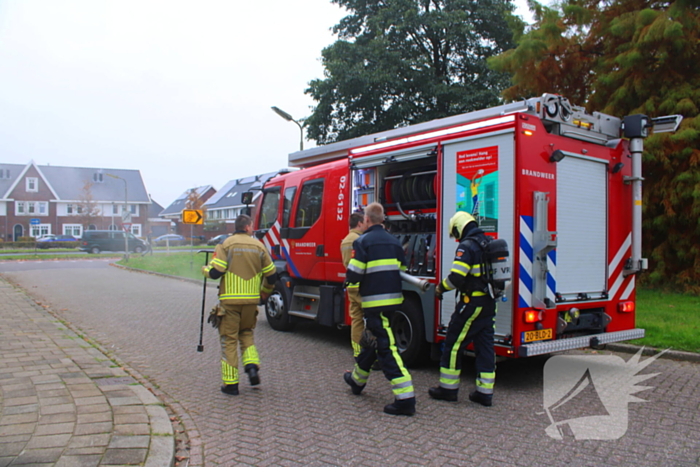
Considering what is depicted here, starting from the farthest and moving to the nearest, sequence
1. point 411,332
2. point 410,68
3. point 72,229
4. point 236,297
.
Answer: point 72,229, point 410,68, point 411,332, point 236,297

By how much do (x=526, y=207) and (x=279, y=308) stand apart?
16.0ft

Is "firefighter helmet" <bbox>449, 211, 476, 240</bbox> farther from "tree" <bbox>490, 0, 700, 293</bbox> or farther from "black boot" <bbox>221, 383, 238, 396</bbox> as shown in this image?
"tree" <bbox>490, 0, 700, 293</bbox>

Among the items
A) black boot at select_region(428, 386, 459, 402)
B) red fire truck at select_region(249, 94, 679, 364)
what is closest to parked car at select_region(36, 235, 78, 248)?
red fire truck at select_region(249, 94, 679, 364)

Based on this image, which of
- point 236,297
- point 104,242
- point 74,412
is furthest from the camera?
point 104,242

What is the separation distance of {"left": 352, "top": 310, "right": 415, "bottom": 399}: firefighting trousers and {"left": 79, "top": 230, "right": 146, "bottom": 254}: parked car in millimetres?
41881

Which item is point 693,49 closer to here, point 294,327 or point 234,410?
point 294,327

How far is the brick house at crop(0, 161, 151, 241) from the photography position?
64.7 m

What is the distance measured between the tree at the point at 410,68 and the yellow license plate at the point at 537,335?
1628 centimetres

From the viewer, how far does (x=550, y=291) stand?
18.8 ft

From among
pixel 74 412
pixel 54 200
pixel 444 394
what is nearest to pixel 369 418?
pixel 444 394

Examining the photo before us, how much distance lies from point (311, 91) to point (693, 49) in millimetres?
14192

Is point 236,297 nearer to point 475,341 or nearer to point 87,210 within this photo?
point 475,341

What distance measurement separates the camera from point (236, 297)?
570 cm

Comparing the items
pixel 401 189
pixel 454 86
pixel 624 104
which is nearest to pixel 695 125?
pixel 624 104
